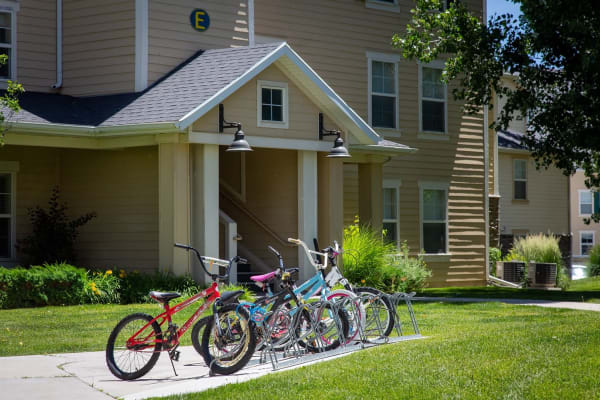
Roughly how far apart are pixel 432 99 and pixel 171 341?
1720 cm

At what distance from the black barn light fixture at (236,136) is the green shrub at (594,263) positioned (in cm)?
1962

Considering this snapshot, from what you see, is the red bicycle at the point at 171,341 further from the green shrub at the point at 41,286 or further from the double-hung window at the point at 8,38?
the double-hung window at the point at 8,38

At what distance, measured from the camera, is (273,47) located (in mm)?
17688

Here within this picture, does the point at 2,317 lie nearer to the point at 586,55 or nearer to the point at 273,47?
the point at 273,47

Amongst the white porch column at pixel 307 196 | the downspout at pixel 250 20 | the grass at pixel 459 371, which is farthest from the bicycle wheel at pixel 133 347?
the downspout at pixel 250 20

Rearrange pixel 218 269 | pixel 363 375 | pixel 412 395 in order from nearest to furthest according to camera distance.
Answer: pixel 412 395 < pixel 363 375 < pixel 218 269

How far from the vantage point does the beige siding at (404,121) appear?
22.2 meters

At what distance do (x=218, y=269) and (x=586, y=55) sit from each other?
8573 mm

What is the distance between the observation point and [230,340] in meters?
8.74

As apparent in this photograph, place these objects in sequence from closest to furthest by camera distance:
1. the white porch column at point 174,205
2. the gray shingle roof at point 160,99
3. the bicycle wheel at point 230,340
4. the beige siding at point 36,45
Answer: the bicycle wheel at point 230,340, the white porch column at point 174,205, the gray shingle roof at point 160,99, the beige siding at point 36,45

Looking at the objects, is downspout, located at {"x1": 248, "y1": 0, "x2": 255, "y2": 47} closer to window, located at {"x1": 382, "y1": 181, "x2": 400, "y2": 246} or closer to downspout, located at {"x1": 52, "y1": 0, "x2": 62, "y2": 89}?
downspout, located at {"x1": 52, "y1": 0, "x2": 62, "y2": 89}

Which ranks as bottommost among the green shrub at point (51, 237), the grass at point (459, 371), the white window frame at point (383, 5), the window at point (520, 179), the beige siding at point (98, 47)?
the grass at point (459, 371)

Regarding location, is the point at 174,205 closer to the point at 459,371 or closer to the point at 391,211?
the point at 391,211

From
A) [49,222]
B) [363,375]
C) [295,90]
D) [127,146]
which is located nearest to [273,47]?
[295,90]
